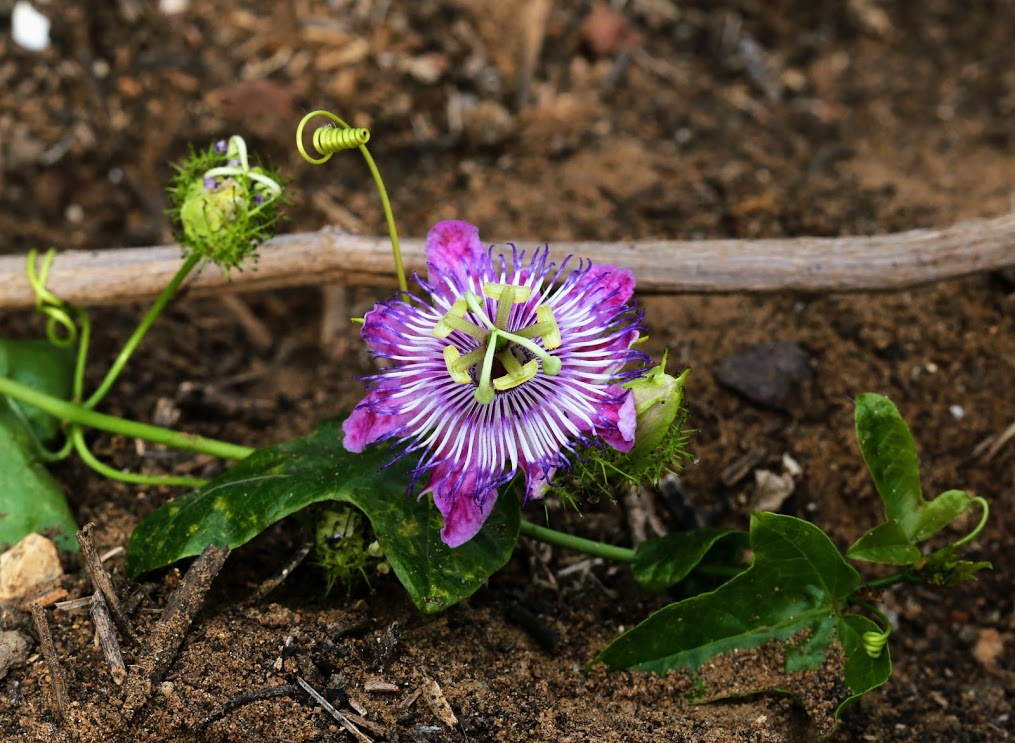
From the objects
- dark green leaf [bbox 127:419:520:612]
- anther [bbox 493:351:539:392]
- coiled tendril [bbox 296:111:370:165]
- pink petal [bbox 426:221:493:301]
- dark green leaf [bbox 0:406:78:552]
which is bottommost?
dark green leaf [bbox 0:406:78:552]

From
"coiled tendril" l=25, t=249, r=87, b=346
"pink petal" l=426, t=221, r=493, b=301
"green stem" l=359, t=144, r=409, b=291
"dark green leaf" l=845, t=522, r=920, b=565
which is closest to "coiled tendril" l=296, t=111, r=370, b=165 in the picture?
"green stem" l=359, t=144, r=409, b=291

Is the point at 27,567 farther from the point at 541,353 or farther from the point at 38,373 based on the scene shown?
the point at 541,353

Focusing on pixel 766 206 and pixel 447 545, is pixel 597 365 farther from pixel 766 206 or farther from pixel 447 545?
pixel 766 206

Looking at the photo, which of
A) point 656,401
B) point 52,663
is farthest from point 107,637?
point 656,401

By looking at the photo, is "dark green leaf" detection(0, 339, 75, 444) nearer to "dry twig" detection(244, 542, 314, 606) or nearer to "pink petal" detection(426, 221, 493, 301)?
"dry twig" detection(244, 542, 314, 606)

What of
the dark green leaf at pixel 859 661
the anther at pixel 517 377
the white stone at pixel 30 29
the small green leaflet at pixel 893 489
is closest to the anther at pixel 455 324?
the anther at pixel 517 377
